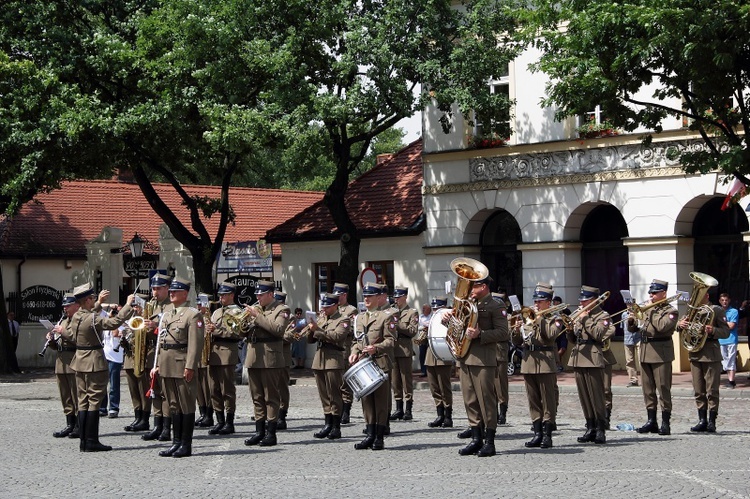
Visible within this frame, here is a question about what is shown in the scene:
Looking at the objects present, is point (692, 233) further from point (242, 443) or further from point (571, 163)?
point (242, 443)

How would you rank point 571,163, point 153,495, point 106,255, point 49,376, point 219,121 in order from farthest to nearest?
point 106,255
point 49,376
point 571,163
point 219,121
point 153,495

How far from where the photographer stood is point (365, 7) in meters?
29.1

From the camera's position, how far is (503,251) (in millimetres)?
32125

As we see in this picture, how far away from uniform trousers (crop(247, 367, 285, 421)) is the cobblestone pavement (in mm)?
454

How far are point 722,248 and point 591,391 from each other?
13340 mm

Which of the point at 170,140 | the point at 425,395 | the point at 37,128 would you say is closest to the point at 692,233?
the point at 425,395

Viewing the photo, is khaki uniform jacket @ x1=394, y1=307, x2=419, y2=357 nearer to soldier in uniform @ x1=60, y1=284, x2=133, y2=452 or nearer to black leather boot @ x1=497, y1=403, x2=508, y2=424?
black leather boot @ x1=497, y1=403, x2=508, y2=424

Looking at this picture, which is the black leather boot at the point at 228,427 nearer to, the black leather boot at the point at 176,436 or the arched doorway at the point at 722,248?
the black leather boot at the point at 176,436

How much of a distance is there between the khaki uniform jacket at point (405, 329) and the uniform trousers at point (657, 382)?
3.78m

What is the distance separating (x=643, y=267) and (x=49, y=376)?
52.0 ft

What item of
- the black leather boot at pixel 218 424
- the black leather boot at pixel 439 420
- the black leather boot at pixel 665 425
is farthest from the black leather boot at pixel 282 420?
the black leather boot at pixel 665 425

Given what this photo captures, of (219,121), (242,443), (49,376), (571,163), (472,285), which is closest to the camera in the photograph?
(472,285)

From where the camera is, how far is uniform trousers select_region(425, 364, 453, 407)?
18969 millimetres

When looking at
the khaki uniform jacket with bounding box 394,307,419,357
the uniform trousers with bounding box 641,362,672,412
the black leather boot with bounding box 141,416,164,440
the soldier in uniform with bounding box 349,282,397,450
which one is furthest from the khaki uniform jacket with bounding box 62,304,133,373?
the uniform trousers with bounding box 641,362,672,412
